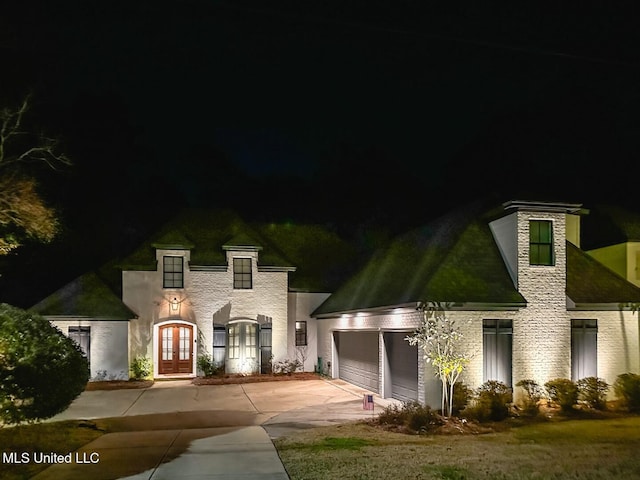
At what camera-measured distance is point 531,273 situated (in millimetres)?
17453

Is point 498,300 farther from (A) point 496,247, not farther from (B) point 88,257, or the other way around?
(B) point 88,257

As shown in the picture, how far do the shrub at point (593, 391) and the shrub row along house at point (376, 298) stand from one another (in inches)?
22.6

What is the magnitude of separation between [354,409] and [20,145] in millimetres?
13718

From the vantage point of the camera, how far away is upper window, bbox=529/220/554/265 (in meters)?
17.6

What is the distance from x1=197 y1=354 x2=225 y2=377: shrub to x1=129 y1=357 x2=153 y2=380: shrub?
1.94m

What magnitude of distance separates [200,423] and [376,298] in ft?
24.1

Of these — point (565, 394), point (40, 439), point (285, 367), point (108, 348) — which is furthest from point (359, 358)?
point (40, 439)

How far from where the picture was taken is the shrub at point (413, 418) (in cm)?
1385

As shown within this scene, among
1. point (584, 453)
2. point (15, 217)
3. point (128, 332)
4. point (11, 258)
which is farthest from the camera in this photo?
point (11, 258)

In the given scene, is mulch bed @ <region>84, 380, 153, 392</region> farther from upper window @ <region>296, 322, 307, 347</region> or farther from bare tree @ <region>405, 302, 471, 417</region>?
bare tree @ <region>405, 302, 471, 417</region>

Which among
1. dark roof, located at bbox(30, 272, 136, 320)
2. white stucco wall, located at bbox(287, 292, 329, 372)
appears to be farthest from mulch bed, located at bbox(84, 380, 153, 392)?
white stucco wall, located at bbox(287, 292, 329, 372)

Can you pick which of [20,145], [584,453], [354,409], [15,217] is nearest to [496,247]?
[354,409]

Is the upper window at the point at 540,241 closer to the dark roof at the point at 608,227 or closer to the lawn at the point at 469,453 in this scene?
the lawn at the point at 469,453

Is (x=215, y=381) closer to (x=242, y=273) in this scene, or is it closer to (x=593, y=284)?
(x=242, y=273)
